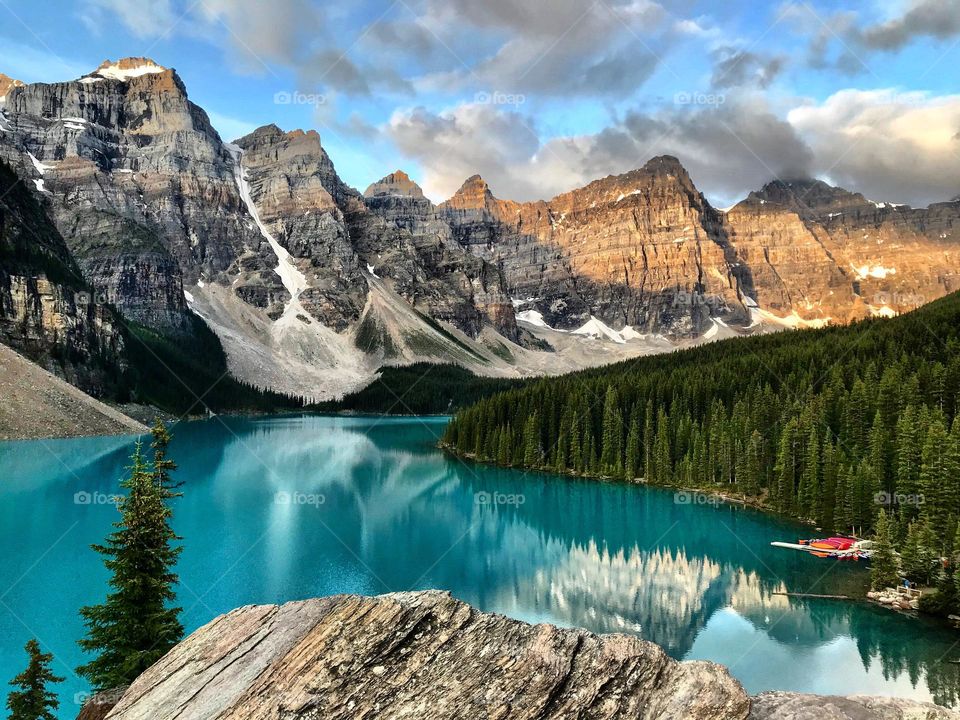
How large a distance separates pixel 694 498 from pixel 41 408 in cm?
9163

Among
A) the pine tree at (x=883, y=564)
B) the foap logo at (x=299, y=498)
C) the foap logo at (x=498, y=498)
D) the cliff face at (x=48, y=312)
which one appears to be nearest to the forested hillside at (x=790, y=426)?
the pine tree at (x=883, y=564)

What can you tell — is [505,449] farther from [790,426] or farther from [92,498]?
[92,498]

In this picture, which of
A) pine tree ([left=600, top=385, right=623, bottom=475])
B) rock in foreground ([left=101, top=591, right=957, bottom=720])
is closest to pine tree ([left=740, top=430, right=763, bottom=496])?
pine tree ([left=600, top=385, right=623, bottom=475])

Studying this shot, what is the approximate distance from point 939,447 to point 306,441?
10101 cm

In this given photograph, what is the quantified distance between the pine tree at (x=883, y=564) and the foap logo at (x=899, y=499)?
8476 millimetres

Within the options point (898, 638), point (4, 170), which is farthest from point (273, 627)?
point (4, 170)

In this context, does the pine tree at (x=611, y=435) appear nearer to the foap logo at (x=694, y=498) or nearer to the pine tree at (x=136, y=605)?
the foap logo at (x=694, y=498)

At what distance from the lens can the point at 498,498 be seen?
228 feet

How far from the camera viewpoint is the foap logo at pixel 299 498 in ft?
209

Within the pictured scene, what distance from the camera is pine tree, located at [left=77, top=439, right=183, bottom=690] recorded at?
1786 centimetres

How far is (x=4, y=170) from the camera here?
485ft

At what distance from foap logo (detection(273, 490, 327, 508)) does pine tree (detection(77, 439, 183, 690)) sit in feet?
147

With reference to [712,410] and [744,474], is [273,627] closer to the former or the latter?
[744,474]

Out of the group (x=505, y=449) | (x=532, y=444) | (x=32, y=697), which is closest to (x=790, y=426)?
(x=532, y=444)
